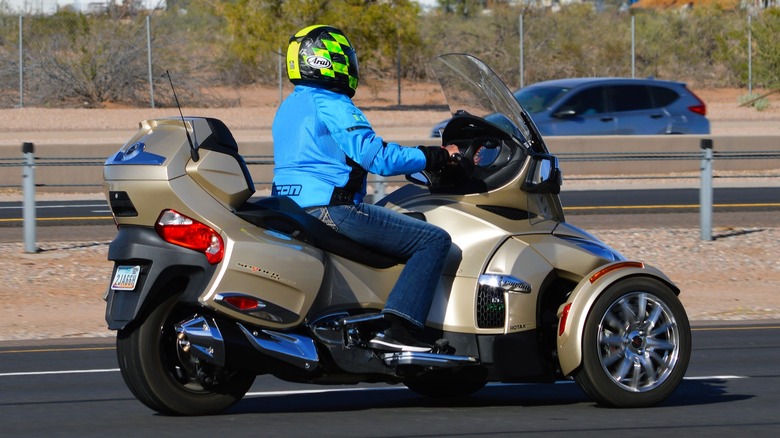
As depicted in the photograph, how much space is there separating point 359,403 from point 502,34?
4449cm

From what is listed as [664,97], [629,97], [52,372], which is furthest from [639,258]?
[664,97]

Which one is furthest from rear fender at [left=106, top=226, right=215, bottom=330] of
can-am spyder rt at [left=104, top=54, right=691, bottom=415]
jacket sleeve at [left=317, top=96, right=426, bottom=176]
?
jacket sleeve at [left=317, top=96, right=426, bottom=176]

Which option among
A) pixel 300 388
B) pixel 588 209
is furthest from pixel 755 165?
pixel 300 388

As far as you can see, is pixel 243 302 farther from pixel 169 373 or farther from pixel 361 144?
pixel 361 144

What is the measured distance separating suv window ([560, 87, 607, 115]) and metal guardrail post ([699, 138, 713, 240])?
7311 mm

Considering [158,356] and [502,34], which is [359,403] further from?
[502,34]

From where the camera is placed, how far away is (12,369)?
836 cm

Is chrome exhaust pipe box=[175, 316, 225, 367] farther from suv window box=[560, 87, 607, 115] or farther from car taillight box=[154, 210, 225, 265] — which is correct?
suv window box=[560, 87, 607, 115]

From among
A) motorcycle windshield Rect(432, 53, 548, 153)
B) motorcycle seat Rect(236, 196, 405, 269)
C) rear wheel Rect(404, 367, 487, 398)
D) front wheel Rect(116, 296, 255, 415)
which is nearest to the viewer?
front wheel Rect(116, 296, 255, 415)

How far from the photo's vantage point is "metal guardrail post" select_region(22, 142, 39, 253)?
14.5 m

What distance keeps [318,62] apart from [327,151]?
0.42 metres

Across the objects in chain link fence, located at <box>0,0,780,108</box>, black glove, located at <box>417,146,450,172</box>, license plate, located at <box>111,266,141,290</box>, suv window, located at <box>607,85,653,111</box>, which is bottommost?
license plate, located at <box>111,266,141,290</box>

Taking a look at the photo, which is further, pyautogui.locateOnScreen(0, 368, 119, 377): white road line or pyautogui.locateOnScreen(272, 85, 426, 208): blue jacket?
pyautogui.locateOnScreen(0, 368, 119, 377): white road line

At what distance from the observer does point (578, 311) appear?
6.38 m
